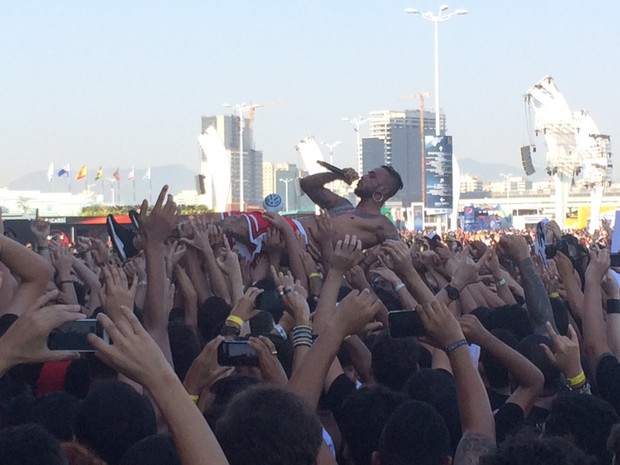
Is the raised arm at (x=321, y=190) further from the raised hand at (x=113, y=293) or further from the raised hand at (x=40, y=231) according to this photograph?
the raised hand at (x=113, y=293)

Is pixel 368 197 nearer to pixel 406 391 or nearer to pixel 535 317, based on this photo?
pixel 535 317

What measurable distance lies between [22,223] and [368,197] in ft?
12.7

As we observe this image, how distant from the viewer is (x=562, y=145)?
232ft

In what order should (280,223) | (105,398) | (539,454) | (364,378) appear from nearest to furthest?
1. (539,454)
2. (105,398)
3. (364,378)
4. (280,223)

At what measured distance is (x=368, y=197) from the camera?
10.4m

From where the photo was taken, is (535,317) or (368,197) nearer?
(535,317)

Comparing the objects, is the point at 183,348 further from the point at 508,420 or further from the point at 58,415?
the point at 508,420

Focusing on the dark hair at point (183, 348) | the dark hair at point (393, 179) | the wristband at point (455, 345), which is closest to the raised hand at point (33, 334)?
the wristband at point (455, 345)

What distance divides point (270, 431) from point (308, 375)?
90 centimetres

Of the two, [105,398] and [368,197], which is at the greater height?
[368,197]

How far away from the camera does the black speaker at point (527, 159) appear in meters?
58.8

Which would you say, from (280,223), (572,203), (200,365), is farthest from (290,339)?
(572,203)


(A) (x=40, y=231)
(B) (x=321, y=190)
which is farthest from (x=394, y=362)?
(B) (x=321, y=190)

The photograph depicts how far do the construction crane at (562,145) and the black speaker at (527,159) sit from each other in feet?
19.4
